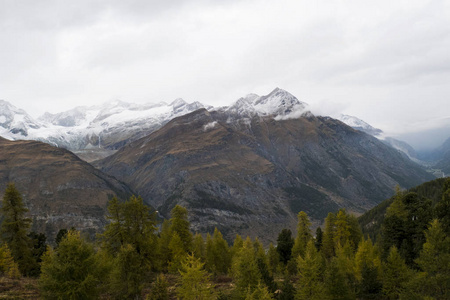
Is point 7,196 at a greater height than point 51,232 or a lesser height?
greater

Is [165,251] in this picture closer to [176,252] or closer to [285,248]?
[176,252]

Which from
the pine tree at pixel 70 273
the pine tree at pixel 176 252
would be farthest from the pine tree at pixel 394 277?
the pine tree at pixel 70 273

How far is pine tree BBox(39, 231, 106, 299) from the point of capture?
24078 millimetres

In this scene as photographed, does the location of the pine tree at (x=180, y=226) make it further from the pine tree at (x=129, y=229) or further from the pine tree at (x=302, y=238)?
the pine tree at (x=302, y=238)

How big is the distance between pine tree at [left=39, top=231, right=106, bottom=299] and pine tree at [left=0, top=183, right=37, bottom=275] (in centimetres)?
2321

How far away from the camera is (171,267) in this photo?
1887 inches

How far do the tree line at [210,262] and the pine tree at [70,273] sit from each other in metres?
0.08

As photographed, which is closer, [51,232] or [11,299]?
[11,299]

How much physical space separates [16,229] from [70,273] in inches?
1013

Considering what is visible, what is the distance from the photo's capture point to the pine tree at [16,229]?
42406 mm

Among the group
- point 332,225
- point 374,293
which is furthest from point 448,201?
point 332,225

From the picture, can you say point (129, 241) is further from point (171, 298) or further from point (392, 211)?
point (392, 211)

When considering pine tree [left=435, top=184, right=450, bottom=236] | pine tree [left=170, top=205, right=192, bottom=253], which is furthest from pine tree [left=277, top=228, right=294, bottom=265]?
pine tree [left=435, top=184, right=450, bottom=236]

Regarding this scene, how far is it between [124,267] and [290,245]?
46455 millimetres
